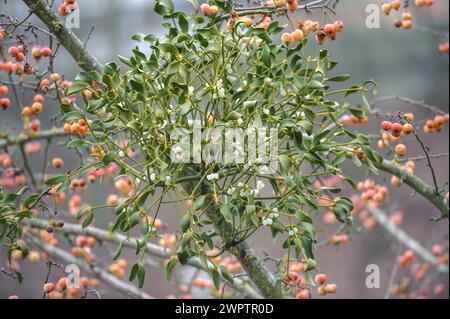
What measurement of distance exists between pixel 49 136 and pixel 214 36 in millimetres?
863

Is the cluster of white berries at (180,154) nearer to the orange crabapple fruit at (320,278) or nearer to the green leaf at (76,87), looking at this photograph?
the green leaf at (76,87)

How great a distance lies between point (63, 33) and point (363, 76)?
2372 millimetres

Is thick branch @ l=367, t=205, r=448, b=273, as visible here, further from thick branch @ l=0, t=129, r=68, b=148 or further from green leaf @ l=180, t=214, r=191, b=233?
green leaf @ l=180, t=214, r=191, b=233

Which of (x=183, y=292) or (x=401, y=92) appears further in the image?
(x=401, y=92)

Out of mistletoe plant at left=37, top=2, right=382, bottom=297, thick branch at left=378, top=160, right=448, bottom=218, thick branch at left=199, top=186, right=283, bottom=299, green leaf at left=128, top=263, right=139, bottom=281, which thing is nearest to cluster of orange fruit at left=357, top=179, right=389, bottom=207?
thick branch at left=378, top=160, right=448, bottom=218

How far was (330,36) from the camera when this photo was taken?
56.2 inches

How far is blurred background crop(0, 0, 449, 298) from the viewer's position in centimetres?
335

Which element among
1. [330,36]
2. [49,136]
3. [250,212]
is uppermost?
[49,136]

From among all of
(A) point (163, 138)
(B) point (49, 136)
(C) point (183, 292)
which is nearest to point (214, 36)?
(A) point (163, 138)

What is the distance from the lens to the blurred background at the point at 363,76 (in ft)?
11.0

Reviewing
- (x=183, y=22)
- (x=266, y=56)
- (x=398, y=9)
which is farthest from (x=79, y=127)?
(x=398, y=9)

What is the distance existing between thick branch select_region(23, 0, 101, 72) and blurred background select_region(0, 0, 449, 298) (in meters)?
1.82

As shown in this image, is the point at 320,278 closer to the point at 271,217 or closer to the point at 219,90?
the point at 271,217
